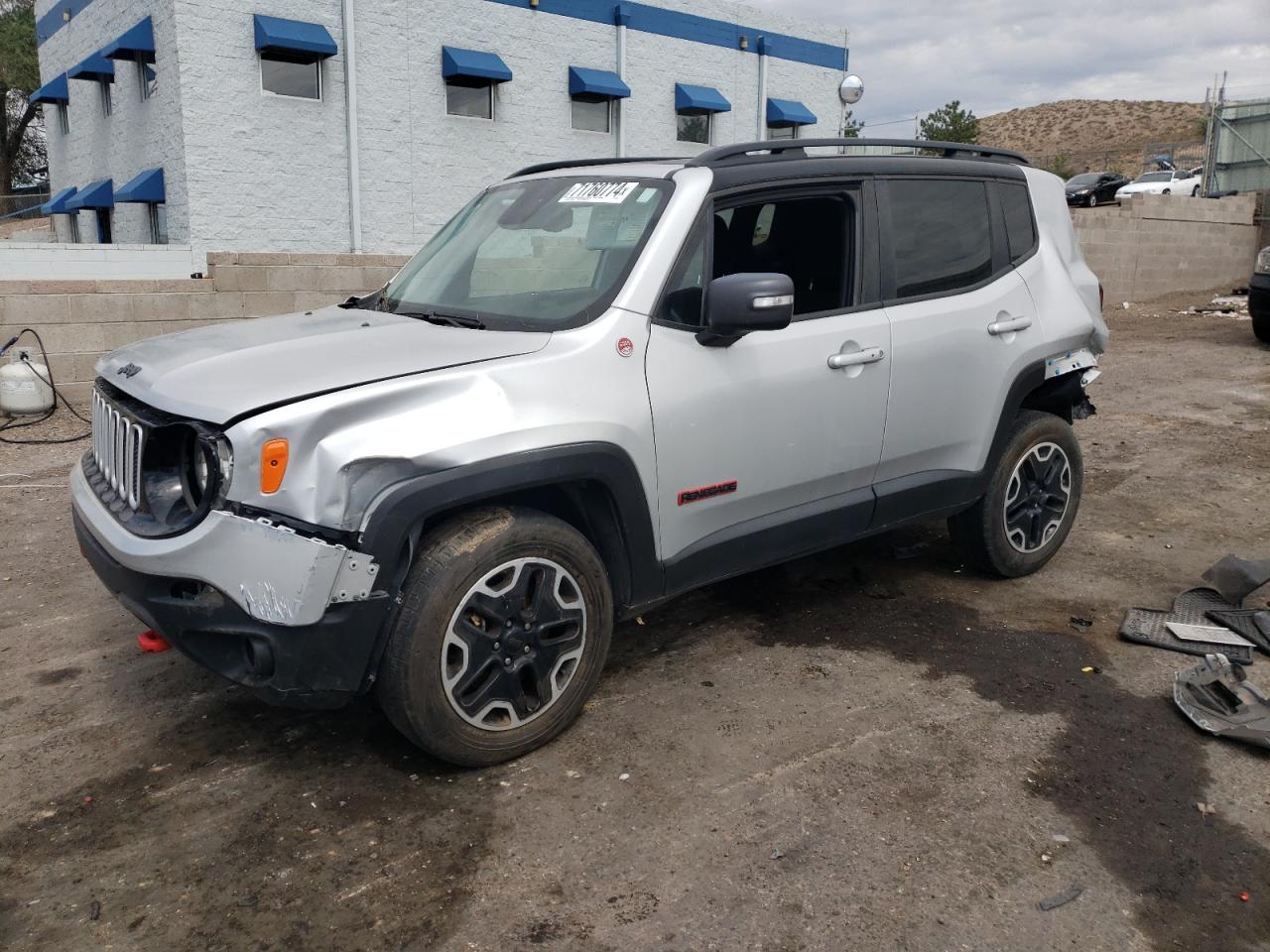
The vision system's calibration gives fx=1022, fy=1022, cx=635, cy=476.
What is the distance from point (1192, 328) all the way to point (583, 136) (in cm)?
1138

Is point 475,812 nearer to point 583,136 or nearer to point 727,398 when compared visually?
point 727,398

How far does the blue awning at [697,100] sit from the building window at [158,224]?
1019 cm

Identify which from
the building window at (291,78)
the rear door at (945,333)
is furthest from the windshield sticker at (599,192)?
the building window at (291,78)

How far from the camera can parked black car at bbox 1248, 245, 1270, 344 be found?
1309 cm

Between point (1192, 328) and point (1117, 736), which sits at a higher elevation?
point (1192, 328)

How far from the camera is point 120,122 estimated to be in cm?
1784

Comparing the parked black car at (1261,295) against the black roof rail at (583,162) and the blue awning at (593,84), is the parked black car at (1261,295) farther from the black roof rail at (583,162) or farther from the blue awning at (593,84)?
the black roof rail at (583,162)

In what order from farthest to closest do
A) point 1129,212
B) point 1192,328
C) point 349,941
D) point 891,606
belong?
1. point 1129,212
2. point 1192,328
3. point 891,606
4. point 349,941

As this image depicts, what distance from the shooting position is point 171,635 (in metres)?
2.98

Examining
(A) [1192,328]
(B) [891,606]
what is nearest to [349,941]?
(B) [891,606]

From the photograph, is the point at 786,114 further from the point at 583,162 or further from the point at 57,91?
the point at 583,162

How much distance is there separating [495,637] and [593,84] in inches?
703

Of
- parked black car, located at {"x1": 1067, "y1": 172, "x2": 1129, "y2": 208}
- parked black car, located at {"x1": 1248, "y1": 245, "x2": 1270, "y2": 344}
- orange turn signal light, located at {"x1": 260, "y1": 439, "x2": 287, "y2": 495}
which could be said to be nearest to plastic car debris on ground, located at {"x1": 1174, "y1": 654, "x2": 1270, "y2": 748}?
orange turn signal light, located at {"x1": 260, "y1": 439, "x2": 287, "y2": 495}

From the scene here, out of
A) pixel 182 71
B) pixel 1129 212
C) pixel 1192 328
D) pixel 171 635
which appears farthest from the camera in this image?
pixel 1129 212
